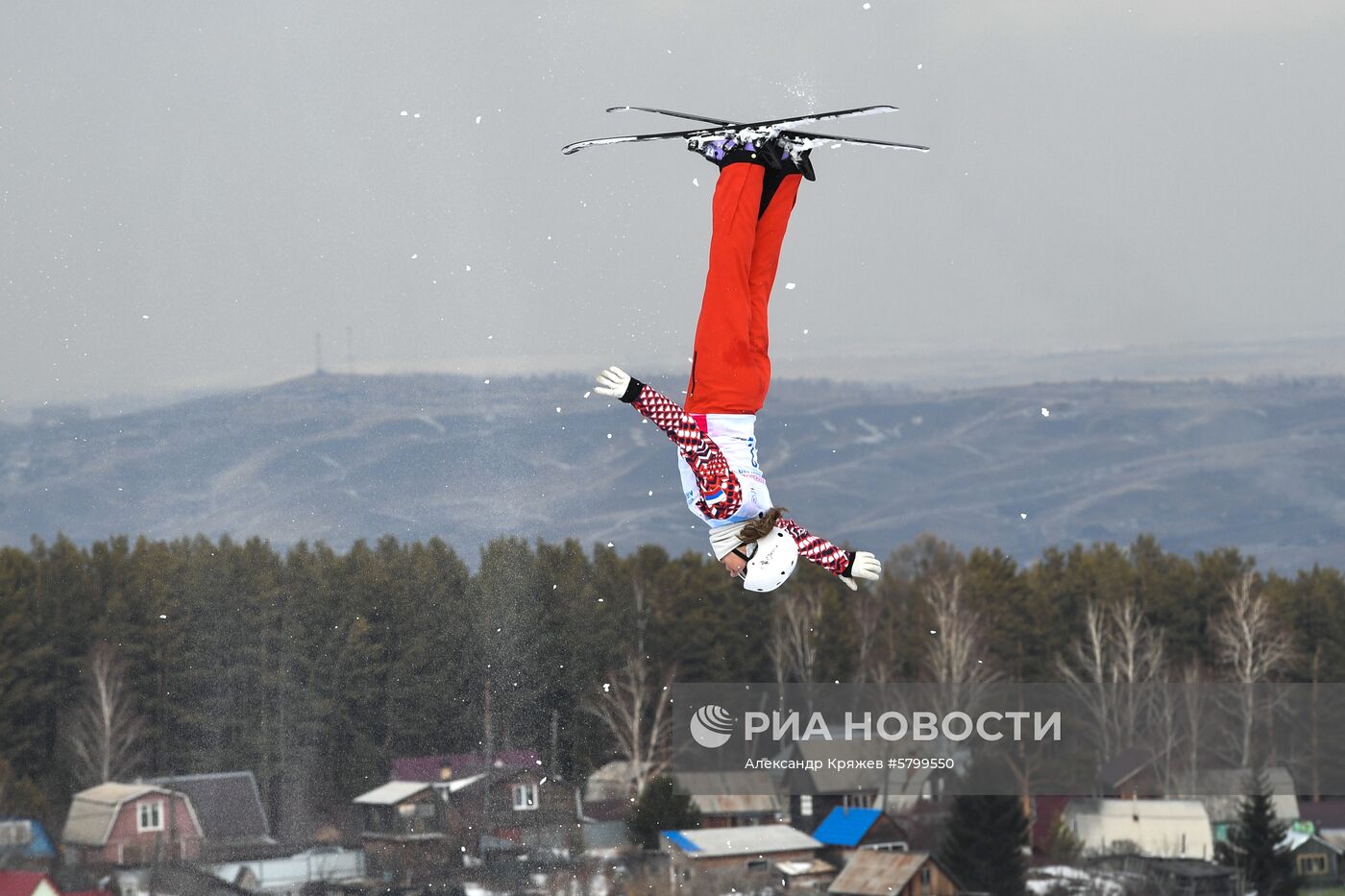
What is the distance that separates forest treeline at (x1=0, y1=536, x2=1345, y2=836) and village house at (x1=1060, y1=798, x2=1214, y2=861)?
1745 mm

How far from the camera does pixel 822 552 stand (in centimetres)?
531

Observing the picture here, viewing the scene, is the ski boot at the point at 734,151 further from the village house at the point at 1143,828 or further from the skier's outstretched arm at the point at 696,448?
the village house at the point at 1143,828

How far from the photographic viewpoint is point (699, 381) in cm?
514

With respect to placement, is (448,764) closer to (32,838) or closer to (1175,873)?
(32,838)

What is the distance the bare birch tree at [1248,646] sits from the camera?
18.9 m

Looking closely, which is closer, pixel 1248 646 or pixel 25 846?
pixel 25 846

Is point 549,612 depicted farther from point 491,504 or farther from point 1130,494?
point 1130,494

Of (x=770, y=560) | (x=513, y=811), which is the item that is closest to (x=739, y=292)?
(x=770, y=560)

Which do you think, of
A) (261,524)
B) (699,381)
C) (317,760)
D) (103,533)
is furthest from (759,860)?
(699,381)

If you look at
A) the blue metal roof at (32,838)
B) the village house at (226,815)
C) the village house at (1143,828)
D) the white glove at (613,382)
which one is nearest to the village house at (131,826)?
A: the village house at (226,815)

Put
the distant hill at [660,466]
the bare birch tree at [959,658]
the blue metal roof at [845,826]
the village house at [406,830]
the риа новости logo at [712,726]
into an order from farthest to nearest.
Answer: the distant hill at [660,466]
the bare birch tree at [959,658]
the риа новости logo at [712,726]
the blue metal roof at [845,826]
the village house at [406,830]

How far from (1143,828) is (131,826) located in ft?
40.7

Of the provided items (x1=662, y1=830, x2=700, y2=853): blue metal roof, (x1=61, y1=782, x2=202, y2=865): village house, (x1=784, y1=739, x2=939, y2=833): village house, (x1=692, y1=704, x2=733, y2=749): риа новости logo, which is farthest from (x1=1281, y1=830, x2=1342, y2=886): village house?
(x1=61, y1=782, x2=202, y2=865): village house

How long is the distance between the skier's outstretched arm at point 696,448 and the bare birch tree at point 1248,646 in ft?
51.1
